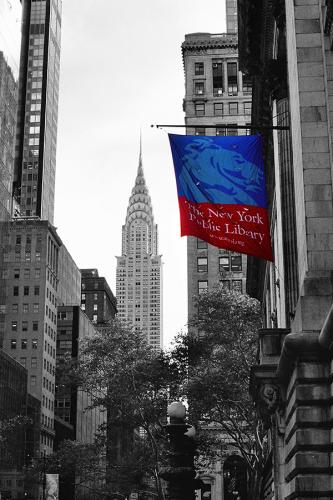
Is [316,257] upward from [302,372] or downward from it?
upward

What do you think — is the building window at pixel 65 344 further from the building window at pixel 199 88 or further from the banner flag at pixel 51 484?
the banner flag at pixel 51 484

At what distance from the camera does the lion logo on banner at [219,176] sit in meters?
16.4

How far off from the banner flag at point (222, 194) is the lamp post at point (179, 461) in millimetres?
3658

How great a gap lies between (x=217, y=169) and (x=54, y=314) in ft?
455

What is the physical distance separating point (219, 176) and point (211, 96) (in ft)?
301

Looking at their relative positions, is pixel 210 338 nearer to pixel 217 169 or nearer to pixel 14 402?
pixel 217 169

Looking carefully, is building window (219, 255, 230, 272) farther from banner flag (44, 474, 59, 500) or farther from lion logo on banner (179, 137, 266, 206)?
lion logo on banner (179, 137, 266, 206)

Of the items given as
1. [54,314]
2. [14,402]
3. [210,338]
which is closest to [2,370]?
[14,402]

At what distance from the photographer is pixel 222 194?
1633 cm

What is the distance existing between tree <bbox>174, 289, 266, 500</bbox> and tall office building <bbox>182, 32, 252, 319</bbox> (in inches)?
1913

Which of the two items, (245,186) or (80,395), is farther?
(80,395)

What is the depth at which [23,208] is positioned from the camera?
198125 millimetres

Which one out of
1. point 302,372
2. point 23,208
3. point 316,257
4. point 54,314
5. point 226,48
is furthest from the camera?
point 23,208

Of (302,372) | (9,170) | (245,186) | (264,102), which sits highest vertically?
(9,170)
